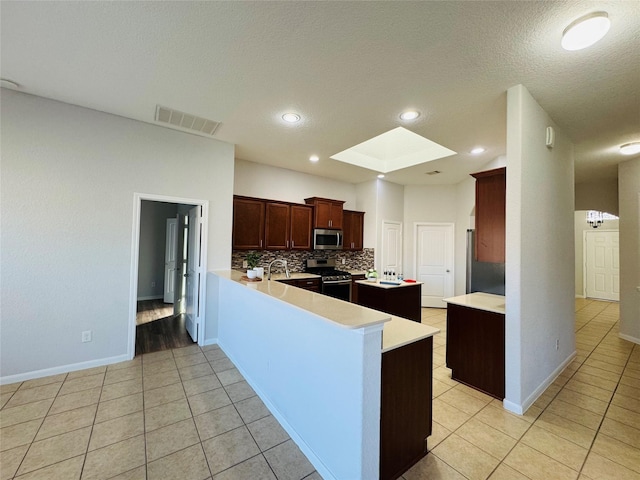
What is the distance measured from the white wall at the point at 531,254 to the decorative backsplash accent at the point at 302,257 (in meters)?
3.45

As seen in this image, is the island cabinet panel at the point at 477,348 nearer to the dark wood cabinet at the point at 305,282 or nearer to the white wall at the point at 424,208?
the dark wood cabinet at the point at 305,282

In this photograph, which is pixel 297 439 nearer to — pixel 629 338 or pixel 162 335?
pixel 162 335

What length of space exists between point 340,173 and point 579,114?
11.5 ft

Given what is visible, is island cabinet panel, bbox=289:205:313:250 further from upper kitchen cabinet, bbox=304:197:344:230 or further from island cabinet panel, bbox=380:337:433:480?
island cabinet panel, bbox=380:337:433:480

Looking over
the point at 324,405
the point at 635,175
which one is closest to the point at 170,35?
the point at 324,405

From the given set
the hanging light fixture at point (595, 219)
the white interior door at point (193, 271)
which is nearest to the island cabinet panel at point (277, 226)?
the white interior door at point (193, 271)

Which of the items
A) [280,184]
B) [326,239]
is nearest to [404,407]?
[326,239]

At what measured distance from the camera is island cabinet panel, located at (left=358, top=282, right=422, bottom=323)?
4.29 meters

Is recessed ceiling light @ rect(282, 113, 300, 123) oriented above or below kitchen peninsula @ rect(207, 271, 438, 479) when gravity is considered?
above

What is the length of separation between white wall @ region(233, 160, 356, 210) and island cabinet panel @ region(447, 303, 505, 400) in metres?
3.48

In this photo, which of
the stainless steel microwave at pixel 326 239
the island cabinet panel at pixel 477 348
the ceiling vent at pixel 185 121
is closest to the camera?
the island cabinet panel at pixel 477 348

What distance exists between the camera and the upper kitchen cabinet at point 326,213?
5215mm

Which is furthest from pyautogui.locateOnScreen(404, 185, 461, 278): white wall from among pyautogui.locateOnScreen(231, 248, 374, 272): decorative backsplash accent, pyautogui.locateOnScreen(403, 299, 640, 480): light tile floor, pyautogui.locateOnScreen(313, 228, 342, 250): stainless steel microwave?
pyautogui.locateOnScreen(403, 299, 640, 480): light tile floor

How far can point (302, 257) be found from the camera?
5.39 meters
